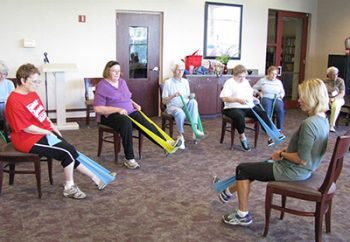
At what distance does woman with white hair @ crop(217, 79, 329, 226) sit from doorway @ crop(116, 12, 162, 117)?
460cm

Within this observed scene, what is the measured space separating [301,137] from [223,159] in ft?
7.57

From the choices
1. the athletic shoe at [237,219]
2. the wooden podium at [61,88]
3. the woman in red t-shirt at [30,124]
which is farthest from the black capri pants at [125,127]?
the wooden podium at [61,88]

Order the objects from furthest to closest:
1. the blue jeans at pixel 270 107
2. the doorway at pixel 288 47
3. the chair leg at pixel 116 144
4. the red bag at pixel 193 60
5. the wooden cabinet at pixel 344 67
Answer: the doorway at pixel 288 47 → the wooden cabinet at pixel 344 67 → the red bag at pixel 193 60 → the blue jeans at pixel 270 107 → the chair leg at pixel 116 144

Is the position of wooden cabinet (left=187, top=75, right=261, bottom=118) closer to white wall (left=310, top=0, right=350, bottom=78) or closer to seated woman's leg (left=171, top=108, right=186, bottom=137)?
seated woman's leg (left=171, top=108, right=186, bottom=137)

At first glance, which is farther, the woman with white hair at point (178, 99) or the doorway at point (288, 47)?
the doorway at point (288, 47)

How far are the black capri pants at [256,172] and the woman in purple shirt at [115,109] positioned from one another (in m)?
1.73

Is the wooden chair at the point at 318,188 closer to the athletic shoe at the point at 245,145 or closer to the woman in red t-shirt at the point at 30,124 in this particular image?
the woman in red t-shirt at the point at 30,124

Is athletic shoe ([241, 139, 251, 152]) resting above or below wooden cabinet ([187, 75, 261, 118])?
below

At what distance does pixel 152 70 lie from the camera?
292 inches

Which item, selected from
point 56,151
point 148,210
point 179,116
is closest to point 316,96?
point 148,210

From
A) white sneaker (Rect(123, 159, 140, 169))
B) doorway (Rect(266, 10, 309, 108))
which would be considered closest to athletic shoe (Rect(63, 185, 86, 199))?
white sneaker (Rect(123, 159, 140, 169))

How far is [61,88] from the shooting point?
6.24m

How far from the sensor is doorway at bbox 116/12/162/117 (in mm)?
7082

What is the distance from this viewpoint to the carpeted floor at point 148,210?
2.96m
